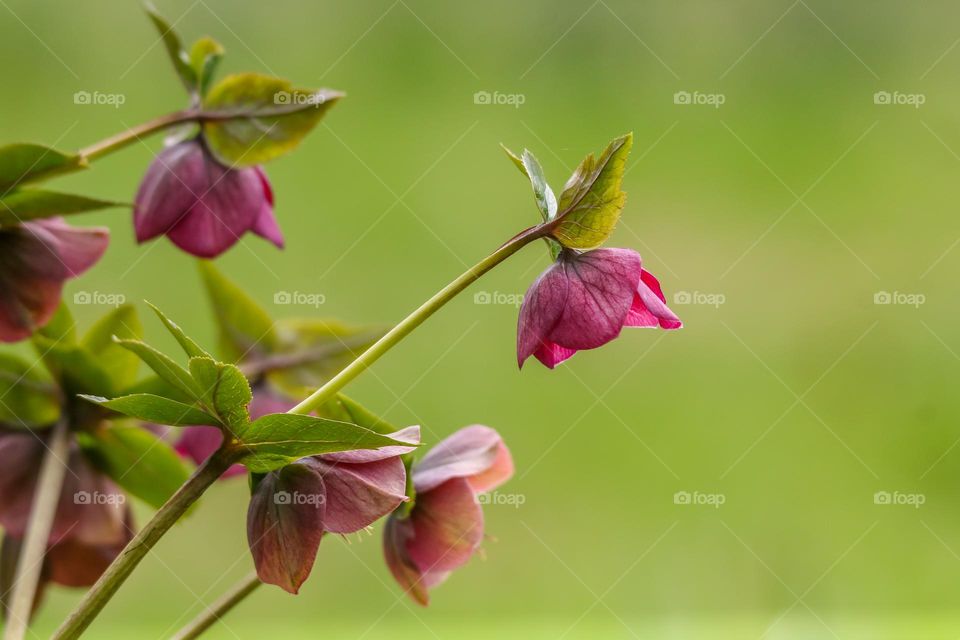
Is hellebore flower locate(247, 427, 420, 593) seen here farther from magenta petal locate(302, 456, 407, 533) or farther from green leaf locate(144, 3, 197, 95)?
green leaf locate(144, 3, 197, 95)

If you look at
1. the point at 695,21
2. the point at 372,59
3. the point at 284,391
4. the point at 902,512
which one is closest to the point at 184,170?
the point at 284,391

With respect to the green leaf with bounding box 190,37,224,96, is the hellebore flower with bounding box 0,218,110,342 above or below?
below

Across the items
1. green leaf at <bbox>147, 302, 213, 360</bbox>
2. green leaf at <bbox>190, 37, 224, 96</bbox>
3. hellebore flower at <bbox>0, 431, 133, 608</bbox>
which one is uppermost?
green leaf at <bbox>190, 37, 224, 96</bbox>

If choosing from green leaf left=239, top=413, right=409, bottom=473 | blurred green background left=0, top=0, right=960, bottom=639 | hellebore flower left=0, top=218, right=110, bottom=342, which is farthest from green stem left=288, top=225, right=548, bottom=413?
A: blurred green background left=0, top=0, right=960, bottom=639

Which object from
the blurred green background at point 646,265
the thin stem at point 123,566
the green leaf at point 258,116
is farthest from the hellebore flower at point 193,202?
the blurred green background at point 646,265

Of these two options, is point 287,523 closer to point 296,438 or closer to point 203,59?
point 296,438

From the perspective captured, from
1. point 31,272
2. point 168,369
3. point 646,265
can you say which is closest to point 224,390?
point 168,369
